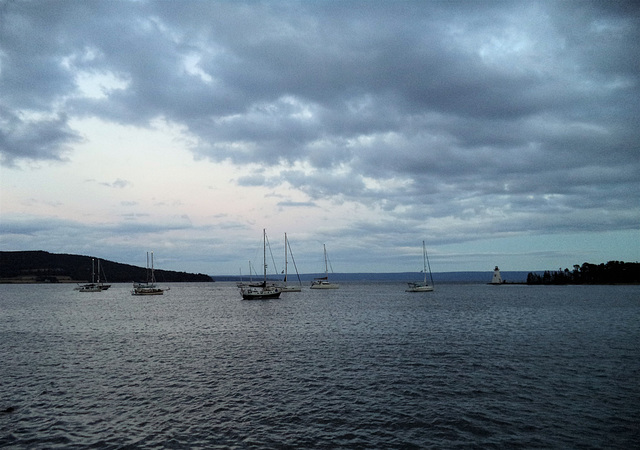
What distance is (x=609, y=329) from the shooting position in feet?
189

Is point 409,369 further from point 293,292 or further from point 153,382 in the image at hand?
point 293,292

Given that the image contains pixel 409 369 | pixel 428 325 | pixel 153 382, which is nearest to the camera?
pixel 153 382

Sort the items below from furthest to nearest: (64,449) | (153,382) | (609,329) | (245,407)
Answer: (609,329)
(153,382)
(245,407)
(64,449)

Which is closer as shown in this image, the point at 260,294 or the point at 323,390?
the point at 323,390

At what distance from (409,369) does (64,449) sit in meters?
23.7

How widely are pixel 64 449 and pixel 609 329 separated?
2493 inches

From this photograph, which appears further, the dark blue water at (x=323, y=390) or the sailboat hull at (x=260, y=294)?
the sailboat hull at (x=260, y=294)

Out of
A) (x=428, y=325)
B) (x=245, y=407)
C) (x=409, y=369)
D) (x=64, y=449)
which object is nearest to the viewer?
(x=64, y=449)

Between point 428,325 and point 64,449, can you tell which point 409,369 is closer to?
point 64,449

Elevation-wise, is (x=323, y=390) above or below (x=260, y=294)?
below

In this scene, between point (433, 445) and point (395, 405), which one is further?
point (395, 405)

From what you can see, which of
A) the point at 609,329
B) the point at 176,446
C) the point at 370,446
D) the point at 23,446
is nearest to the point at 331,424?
the point at 370,446

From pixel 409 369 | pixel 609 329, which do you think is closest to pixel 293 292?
pixel 609 329

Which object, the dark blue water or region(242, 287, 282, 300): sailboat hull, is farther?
region(242, 287, 282, 300): sailboat hull
